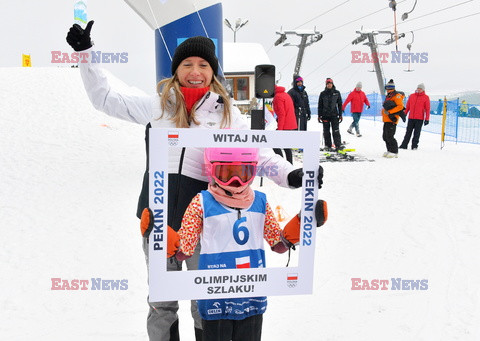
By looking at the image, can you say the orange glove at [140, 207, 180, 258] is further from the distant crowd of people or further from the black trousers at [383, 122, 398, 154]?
the black trousers at [383, 122, 398, 154]

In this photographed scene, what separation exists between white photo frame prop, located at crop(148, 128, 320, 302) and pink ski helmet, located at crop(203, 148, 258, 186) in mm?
98

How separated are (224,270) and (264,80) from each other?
1.21 meters

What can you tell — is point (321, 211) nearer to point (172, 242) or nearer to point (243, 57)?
point (172, 242)

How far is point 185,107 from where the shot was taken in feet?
6.84

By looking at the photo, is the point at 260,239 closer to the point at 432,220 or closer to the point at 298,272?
the point at 298,272

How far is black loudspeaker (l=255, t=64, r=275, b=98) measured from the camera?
8.39ft

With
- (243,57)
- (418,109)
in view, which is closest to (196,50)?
(418,109)

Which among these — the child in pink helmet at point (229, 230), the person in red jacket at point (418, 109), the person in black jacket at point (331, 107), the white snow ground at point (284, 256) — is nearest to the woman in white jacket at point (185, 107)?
the child in pink helmet at point (229, 230)

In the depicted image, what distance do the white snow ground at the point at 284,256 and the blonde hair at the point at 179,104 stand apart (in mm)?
1892

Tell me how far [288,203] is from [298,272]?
4.72 m

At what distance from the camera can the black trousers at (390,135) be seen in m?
10.1

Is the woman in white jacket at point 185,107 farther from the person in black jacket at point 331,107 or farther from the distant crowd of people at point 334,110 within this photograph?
the person in black jacket at point 331,107

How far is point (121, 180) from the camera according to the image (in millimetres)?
8070

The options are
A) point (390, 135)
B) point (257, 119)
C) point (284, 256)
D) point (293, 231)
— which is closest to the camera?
point (293, 231)
